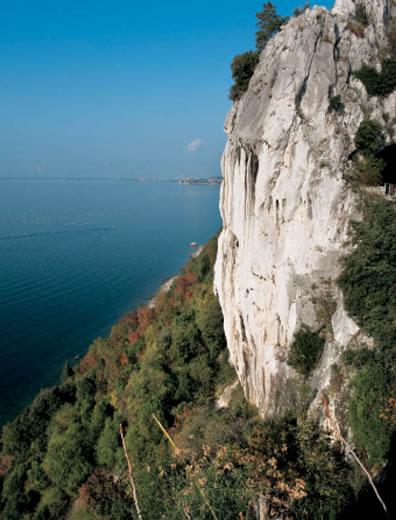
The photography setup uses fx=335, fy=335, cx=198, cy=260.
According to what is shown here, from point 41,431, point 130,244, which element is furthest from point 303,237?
point 130,244

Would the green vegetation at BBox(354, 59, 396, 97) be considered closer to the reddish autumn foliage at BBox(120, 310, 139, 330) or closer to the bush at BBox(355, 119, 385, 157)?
the bush at BBox(355, 119, 385, 157)

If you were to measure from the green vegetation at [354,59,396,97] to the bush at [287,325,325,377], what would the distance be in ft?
33.0

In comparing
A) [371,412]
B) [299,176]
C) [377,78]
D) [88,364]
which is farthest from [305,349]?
[88,364]

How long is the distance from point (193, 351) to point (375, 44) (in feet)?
65.9

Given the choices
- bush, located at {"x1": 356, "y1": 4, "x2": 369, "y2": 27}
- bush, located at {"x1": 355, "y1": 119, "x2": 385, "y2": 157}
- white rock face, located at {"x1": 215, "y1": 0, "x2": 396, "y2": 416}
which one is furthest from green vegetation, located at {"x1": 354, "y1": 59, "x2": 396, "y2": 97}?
bush, located at {"x1": 356, "y1": 4, "x2": 369, "y2": 27}

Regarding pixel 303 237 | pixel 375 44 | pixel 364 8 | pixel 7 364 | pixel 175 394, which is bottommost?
pixel 7 364

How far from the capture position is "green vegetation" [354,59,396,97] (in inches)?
539

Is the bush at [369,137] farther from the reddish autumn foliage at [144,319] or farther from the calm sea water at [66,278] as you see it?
the calm sea water at [66,278]

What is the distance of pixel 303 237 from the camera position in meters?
13.4

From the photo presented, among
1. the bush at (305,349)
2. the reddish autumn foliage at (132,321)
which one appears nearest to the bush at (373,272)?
the bush at (305,349)

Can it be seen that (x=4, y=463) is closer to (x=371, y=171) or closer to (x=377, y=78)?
(x=371, y=171)

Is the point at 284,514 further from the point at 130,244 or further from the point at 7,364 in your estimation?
the point at 130,244

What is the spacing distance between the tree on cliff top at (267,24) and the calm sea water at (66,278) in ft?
105

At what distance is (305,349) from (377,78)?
37.3 feet
